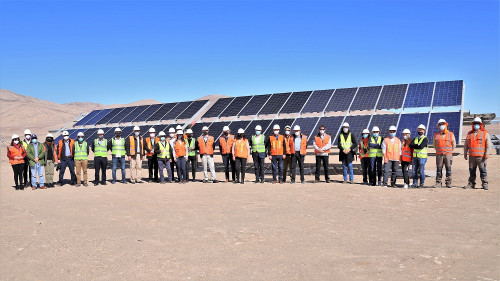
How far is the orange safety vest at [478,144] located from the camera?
10.4 metres

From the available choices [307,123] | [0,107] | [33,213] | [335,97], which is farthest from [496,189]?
[0,107]

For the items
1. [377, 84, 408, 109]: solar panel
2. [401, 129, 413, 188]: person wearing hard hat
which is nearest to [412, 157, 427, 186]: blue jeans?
[401, 129, 413, 188]: person wearing hard hat

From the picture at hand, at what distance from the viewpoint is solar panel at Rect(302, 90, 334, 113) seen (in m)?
19.0

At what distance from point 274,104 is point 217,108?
3.35 meters

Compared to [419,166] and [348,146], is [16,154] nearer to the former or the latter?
[348,146]

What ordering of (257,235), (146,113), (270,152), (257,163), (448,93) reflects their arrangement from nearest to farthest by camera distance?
(257,235)
(270,152)
(257,163)
(448,93)
(146,113)

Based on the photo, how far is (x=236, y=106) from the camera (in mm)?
21766

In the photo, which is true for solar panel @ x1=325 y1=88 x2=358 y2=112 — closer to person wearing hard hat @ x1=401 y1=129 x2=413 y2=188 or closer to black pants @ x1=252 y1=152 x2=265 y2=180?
black pants @ x1=252 y1=152 x2=265 y2=180

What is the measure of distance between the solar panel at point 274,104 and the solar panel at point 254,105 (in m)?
0.30

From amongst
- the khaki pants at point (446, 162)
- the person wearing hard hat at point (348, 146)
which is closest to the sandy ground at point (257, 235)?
the khaki pants at point (446, 162)

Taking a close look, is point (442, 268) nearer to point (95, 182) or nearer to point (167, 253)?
point (167, 253)

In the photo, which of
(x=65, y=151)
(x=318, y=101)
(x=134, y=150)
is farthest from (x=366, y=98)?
(x=65, y=151)

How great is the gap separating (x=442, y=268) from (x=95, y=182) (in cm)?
1141

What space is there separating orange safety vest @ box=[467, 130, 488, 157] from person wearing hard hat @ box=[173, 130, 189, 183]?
8394 mm
